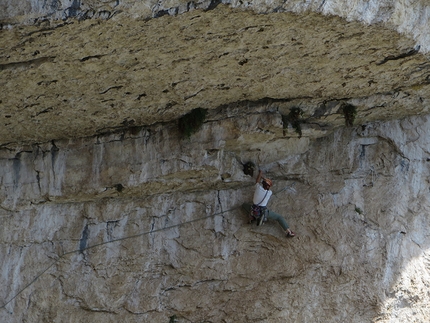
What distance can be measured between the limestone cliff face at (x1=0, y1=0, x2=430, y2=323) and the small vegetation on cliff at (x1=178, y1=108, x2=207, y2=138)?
4.9 inches

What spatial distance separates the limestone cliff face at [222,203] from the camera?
9.40 meters

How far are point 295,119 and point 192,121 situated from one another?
1632 millimetres

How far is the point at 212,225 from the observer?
Answer: 10109mm

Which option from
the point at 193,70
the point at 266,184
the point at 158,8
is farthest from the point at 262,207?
the point at 158,8

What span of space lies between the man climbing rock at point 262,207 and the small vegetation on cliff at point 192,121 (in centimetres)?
127

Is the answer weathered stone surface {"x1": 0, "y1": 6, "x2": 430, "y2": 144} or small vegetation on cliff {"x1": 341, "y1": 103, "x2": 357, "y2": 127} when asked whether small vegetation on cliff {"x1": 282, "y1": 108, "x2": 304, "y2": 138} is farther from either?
small vegetation on cliff {"x1": 341, "y1": 103, "x2": 357, "y2": 127}

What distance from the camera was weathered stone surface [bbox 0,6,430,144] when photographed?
23.6 feet

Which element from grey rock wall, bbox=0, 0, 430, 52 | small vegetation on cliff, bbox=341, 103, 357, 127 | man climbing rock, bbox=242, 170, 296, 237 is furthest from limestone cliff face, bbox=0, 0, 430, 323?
grey rock wall, bbox=0, 0, 430, 52

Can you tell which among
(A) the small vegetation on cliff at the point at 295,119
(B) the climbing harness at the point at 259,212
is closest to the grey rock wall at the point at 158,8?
(A) the small vegetation on cliff at the point at 295,119

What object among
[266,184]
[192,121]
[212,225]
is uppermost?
[192,121]

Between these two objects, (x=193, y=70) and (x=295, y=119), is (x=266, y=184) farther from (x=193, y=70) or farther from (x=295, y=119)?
(x=193, y=70)

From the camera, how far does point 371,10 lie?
7.23 metres

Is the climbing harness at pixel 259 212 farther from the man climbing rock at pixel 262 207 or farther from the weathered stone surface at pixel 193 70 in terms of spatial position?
the weathered stone surface at pixel 193 70

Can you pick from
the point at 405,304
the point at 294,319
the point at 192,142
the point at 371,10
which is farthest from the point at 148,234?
the point at 371,10
